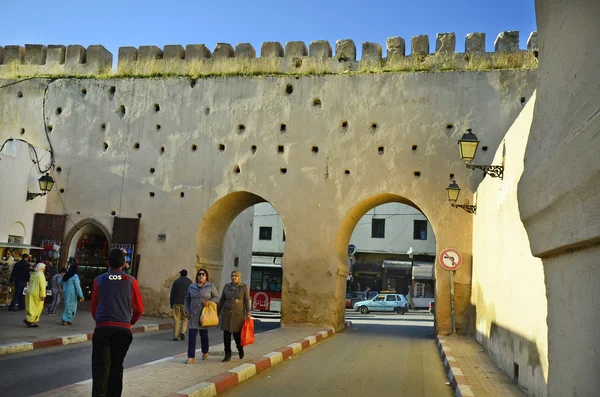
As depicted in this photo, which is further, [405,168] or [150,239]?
[150,239]

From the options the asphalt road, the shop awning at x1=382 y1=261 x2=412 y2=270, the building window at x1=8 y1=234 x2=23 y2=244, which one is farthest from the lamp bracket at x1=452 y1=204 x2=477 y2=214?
the shop awning at x1=382 y1=261 x2=412 y2=270

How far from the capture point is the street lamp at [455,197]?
14539mm

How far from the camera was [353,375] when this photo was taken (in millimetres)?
8938

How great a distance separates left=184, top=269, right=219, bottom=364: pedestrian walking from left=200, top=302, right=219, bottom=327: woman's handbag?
0.06 m

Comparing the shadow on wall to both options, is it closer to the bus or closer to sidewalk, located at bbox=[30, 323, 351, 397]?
sidewalk, located at bbox=[30, 323, 351, 397]

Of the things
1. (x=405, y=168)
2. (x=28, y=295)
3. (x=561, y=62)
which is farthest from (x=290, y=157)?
(x=561, y=62)

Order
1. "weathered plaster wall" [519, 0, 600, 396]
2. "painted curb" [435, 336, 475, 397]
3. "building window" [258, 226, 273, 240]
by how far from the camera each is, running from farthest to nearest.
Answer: "building window" [258, 226, 273, 240]
"painted curb" [435, 336, 475, 397]
"weathered plaster wall" [519, 0, 600, 396]

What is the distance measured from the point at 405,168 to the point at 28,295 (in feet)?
32.8

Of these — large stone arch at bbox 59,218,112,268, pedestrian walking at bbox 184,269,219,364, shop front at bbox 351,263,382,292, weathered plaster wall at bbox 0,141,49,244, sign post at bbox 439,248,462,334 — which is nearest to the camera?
pedestrian walking at bbox 184,269,219,364

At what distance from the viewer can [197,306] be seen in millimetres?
9023

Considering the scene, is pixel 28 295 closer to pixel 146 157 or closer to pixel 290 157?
pixel 146 157

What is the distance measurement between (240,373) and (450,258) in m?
7.88

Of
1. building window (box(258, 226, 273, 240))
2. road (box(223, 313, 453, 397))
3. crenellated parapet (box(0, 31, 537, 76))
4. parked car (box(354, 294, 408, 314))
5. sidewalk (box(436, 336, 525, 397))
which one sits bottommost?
road (box(223, 313, 453, 397))

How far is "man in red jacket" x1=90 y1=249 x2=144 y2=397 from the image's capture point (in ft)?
17.3
